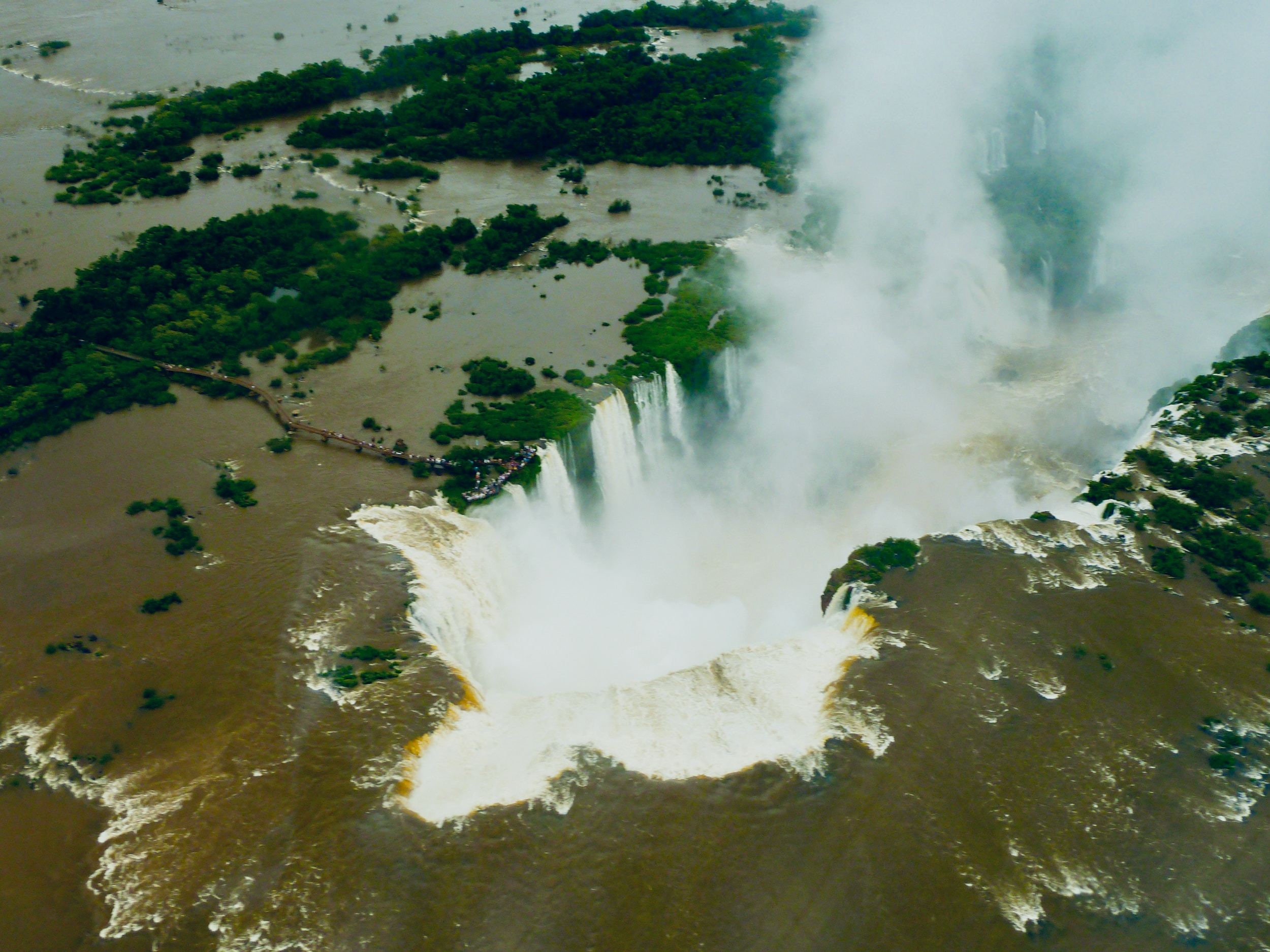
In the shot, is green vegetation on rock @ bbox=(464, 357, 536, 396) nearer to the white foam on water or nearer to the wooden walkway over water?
the wooden walkway over water

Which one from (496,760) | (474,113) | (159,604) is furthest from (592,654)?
(474,113)

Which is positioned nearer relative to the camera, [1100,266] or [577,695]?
[577,695]

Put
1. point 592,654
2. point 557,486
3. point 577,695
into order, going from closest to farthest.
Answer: point 577,695 < point 592,654 < point 557,486

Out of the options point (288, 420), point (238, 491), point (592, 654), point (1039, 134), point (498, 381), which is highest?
point (288, 420)

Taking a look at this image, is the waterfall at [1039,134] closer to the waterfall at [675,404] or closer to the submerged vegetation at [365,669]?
the waterfall at [675,404]

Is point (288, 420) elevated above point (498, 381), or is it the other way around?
point (288, 420)

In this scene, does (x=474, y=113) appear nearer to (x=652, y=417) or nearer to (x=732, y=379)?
(x=732, y=379)

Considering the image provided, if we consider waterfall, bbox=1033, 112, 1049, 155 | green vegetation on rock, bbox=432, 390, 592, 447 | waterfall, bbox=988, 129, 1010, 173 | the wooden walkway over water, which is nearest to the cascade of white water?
green vegetation on rock, bbox=432, 390, 592, 447
